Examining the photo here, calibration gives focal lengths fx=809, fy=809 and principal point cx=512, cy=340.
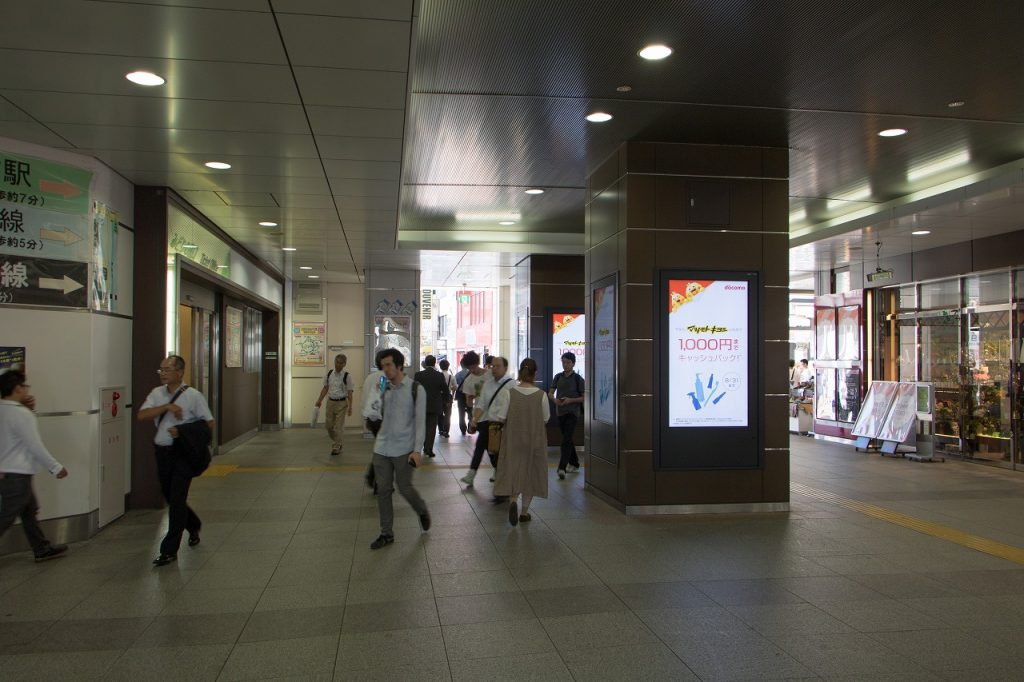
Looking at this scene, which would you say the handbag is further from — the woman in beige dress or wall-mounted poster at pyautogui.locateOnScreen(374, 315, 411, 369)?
wall-mounted poster at pyautogui.locateOnScreen(374, 315, 411, 369)

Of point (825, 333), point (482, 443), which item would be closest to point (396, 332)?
point (482, 443)

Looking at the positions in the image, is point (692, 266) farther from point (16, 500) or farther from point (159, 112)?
point (16, 500)

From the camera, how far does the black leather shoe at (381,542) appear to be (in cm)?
657

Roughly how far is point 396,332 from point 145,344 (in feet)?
30.4

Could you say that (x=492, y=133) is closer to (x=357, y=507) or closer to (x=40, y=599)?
(x=357, y=507)

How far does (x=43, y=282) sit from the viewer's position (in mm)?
6805

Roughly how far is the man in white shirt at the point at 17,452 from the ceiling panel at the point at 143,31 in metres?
2.49

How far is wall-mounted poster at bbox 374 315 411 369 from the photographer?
17391 mm

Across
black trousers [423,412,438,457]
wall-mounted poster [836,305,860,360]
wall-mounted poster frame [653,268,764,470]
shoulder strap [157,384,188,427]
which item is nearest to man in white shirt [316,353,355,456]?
black trousers [423,412,438,457]

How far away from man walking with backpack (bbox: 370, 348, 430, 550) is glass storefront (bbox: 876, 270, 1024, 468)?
9904 mm

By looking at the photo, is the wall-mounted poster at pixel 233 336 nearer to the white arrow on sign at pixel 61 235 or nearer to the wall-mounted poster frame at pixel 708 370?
the white arrow on sign at pixel 61 235

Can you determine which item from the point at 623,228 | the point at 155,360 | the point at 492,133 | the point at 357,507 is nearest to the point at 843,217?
the point at 623,228

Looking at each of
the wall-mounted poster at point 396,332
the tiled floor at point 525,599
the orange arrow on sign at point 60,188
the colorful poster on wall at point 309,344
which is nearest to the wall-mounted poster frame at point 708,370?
the tiled floor at point 525,599

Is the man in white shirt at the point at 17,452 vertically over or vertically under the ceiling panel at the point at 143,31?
under
